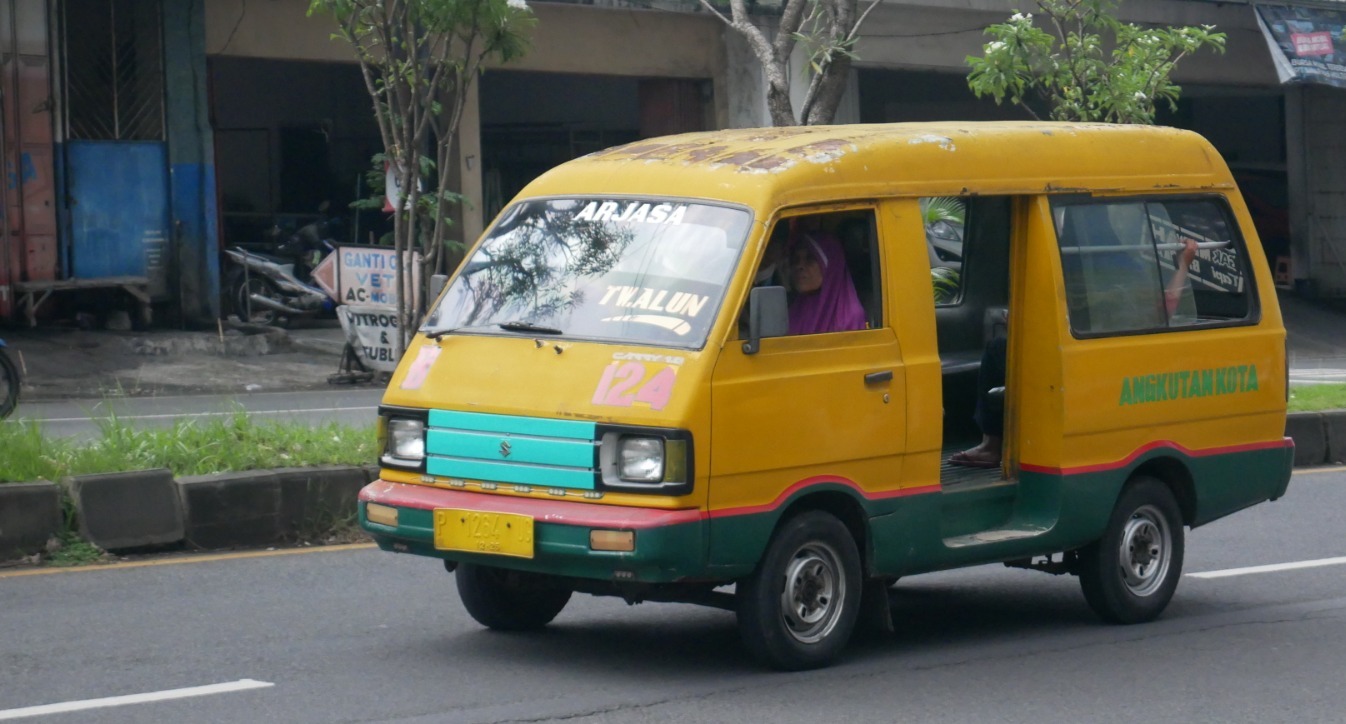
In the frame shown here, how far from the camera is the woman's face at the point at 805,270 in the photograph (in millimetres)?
6441

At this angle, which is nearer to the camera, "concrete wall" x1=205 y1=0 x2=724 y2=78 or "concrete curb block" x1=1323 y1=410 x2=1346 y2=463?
"concrete curb block" x1=1323 y1=410 x2=1346 y2=463

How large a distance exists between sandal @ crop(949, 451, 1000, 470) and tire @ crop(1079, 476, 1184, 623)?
588 millimetres

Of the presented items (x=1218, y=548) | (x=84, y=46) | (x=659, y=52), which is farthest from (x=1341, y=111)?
(x=1218, y=548)

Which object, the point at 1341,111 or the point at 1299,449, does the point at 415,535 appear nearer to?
the point at 1299,449

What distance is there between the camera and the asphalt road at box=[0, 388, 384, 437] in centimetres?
1377

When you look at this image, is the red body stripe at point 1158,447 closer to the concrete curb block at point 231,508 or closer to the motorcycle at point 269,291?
the concrete curb block at point 231,508

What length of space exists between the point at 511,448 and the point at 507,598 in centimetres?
109

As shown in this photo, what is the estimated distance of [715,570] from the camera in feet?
19.5

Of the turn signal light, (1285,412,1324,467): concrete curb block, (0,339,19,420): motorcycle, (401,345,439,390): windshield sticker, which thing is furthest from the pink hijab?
(0,339,19,420): motorcycle

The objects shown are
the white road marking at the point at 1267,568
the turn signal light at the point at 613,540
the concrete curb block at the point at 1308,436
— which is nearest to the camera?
the turn signal light at the point at 613,540

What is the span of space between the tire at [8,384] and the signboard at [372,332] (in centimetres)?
434

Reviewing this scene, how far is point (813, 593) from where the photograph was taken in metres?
6.37

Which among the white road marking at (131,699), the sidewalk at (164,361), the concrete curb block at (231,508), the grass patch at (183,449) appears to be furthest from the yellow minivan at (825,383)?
the sidewalk at (164,361)

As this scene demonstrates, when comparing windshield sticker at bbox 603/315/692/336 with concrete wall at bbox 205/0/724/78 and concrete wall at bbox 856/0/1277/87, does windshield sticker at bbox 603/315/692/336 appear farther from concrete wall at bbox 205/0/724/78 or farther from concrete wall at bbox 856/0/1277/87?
concrete wall at bbox 856/0/1277/87
